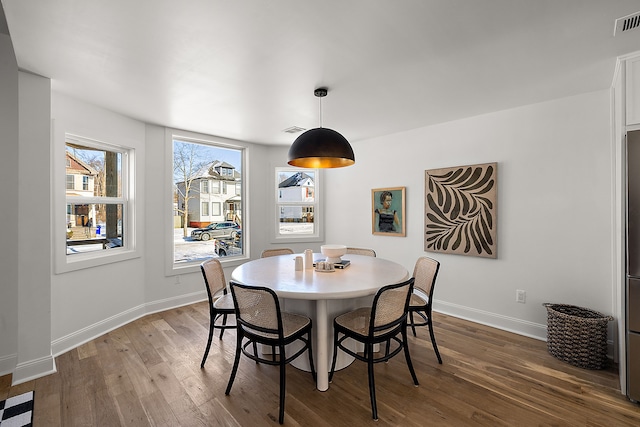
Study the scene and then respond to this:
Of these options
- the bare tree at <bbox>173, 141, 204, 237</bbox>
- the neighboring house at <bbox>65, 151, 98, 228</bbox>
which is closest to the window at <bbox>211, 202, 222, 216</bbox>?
the bare tree at <bbox>173, 141, 204, 237</bbox>

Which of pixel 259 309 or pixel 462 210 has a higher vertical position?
pixel 462 210

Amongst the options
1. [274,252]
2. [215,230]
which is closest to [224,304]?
[274,252]

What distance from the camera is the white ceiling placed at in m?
1.58

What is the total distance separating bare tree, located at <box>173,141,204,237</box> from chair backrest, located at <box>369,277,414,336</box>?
322cm

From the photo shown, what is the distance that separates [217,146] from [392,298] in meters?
3.63

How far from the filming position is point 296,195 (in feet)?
16.7

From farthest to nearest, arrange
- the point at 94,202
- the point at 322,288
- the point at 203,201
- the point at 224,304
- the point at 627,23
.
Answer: the point at 203,201 → the point at 94,202 → the point at 224,304 → the point at 322,288 → the point at 627,23

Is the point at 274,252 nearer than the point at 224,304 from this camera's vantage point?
No

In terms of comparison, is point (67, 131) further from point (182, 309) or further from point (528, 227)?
point (528, 227)

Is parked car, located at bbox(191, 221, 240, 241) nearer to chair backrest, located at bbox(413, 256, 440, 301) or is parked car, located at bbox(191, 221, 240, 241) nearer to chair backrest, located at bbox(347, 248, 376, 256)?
chair backrest, located at bbox(347, 248, 376, 256)

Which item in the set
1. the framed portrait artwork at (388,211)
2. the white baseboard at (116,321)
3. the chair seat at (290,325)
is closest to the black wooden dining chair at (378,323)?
the chair seat at (290,325)

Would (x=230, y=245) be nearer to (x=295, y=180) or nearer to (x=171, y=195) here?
(x=171, y=195)

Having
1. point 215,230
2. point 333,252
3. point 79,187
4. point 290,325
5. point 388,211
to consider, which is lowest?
point 290,325

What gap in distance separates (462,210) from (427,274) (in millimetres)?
1241
